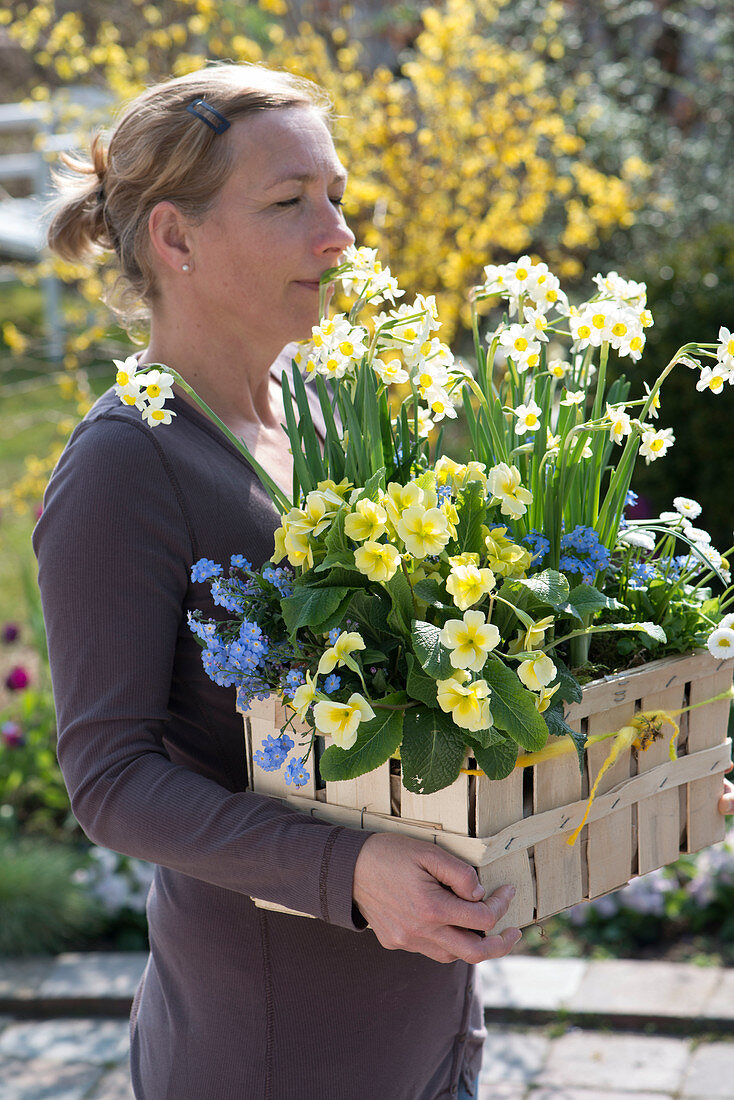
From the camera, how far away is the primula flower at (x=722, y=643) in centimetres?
118

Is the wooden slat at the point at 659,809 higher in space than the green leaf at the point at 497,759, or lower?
lower

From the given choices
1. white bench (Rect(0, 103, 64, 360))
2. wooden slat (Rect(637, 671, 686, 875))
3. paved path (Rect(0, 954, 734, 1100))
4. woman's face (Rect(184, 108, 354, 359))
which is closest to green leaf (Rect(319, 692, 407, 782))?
wooden slat (Rect(637, 671, 686, 875))

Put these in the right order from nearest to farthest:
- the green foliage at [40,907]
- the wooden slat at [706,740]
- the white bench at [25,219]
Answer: the wooden slat at [706,740] → the green foliage at [40,907] → the white bench at [25,219]

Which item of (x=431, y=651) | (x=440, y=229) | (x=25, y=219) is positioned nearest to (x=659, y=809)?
(x=431, y=651)

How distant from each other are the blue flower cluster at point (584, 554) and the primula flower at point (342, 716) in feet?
0.94

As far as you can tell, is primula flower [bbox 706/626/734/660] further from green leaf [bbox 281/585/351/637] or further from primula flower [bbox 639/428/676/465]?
green leaf [bbox 281/585/351/637]

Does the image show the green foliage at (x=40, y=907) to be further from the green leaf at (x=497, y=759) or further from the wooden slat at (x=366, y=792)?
the green leaf at (x=497, y=759)

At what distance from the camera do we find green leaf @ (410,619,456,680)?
1.03 meters

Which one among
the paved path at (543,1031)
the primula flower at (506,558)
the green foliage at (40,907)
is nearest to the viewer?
the primula flower at (506,558)

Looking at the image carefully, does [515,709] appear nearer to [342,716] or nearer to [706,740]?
[342,716]

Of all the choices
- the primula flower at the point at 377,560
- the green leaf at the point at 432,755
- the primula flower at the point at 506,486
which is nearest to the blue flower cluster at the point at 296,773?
the green leaf at the point at 432,755

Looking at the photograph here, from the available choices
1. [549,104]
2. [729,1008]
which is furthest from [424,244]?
[729,1008]

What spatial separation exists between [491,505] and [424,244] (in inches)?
123

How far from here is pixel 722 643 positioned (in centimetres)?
119
